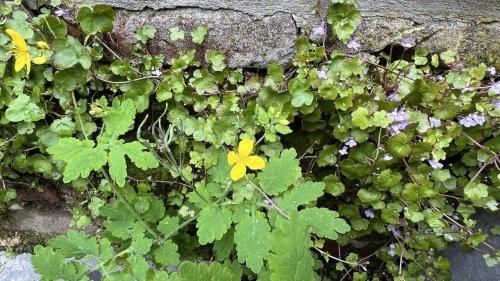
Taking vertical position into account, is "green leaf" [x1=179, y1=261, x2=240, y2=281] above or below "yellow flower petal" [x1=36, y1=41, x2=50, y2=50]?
below

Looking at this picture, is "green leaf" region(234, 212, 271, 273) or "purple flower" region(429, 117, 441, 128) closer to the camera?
"green leaf" region(234, 212, 271, 273)

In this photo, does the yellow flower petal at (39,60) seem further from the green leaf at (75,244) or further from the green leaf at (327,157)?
the green leaf at (327,157)

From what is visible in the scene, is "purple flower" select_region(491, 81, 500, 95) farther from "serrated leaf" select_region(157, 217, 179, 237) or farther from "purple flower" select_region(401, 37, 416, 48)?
"serrated leaf" select_region(157, 217, 179, 237)

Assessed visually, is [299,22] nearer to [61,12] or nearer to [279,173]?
[279,173]

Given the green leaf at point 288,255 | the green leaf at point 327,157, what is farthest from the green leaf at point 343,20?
the green leaf at point 288,255

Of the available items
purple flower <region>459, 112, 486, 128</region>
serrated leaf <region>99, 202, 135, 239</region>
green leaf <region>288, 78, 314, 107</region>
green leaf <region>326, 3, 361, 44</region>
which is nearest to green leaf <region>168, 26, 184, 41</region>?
green leaf <region>288, 78, 314, 107</region>

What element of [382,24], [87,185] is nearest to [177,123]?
[87,185]

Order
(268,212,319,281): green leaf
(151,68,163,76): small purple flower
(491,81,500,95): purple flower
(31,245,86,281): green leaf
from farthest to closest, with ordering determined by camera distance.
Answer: (151,68,163,76): small purple flower → (491,81,500,95): purple flower → (31,245,86,281): green leaf → (268,212,319,281): green leaf
